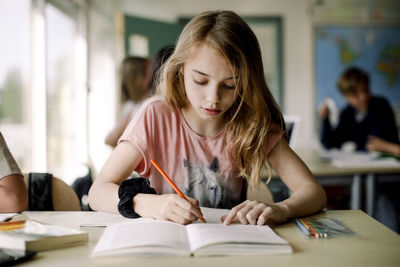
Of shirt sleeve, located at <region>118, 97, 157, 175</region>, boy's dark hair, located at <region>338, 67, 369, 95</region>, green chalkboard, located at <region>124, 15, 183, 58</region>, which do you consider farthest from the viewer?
green chalkboard, located at <region>124, 15, 183, 58</region>

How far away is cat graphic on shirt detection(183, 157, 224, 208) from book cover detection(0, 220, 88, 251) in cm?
52

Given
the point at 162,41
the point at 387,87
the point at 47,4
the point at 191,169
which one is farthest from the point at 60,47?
the point at 387,87

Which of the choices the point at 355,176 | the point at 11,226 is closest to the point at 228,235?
the point at 11,226

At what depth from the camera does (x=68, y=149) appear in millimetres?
3842

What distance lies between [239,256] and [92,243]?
1.00ft

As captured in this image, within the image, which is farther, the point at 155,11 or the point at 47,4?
the point at 155,11

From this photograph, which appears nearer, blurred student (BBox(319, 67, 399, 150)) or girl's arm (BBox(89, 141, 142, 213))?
girl's arm (BBox(89, 141, 142, 213))

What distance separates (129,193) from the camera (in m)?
1.08

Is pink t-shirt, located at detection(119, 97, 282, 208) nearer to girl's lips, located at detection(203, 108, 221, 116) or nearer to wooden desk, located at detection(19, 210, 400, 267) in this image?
girl's lips, located at detection(203, 108, 221, 116)

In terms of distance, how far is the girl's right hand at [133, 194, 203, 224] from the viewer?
37.8 inches

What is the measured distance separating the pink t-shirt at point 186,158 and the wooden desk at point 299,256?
39 cm

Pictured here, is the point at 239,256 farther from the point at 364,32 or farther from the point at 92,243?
the point at 364,32

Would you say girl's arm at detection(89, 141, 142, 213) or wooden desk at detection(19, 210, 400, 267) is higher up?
girl's arm at detection(89, 141, 142, 213)

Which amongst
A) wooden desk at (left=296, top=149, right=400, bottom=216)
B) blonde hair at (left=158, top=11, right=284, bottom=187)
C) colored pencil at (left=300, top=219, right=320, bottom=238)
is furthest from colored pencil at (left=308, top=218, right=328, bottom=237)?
wooden desk at (left=296, top=149, right=400, bottom=216)
